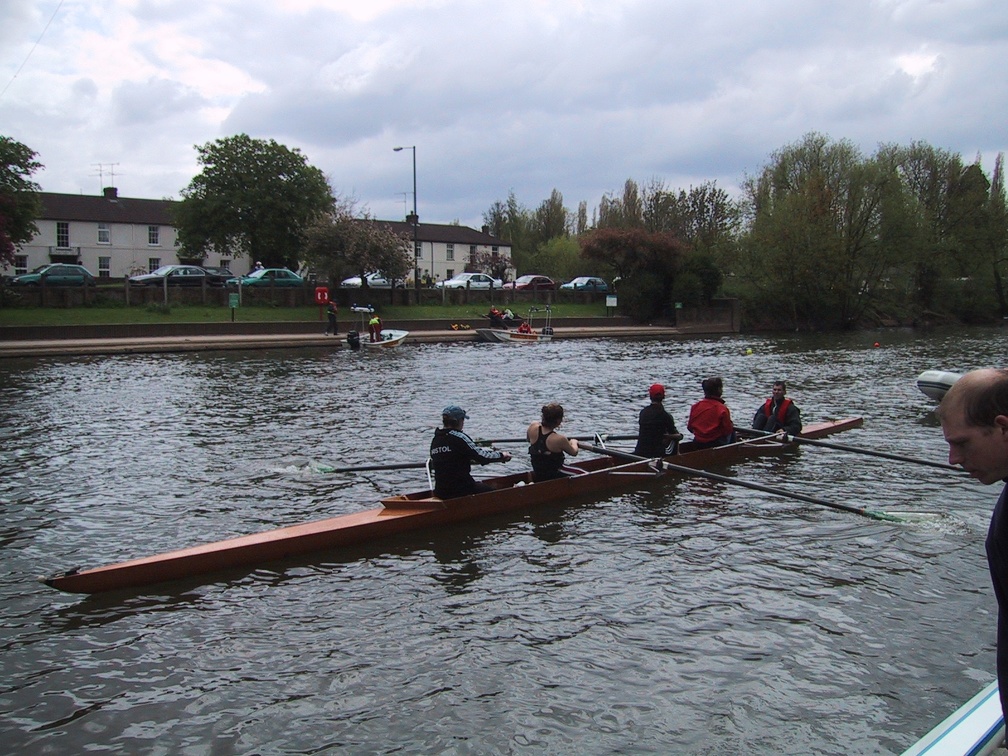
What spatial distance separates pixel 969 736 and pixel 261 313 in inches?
1723

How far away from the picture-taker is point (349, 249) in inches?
1813

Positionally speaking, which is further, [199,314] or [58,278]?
[58,278]

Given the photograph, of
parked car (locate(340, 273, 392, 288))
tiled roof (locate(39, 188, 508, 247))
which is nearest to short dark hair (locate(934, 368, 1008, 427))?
parked car (locate(340, 273, 392, 288))

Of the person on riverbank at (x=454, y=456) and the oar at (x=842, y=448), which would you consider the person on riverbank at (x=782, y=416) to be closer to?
the oar at (x=842, y=448)

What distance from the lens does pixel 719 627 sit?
752 centimetres

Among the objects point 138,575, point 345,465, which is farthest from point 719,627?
point 345,465

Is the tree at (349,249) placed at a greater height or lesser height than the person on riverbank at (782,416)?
greater

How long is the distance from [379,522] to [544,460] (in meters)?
2.61

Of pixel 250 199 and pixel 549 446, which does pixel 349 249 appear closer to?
pixel 250 199

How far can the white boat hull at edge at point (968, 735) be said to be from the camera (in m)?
3.14

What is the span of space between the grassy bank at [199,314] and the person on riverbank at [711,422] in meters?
30.5

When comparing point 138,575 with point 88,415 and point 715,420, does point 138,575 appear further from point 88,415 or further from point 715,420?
point 88,415

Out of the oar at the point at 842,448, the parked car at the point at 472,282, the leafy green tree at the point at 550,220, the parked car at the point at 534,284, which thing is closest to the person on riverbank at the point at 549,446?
the oar at the point at 842,448

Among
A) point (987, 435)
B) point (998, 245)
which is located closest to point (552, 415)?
point (987, 435)
